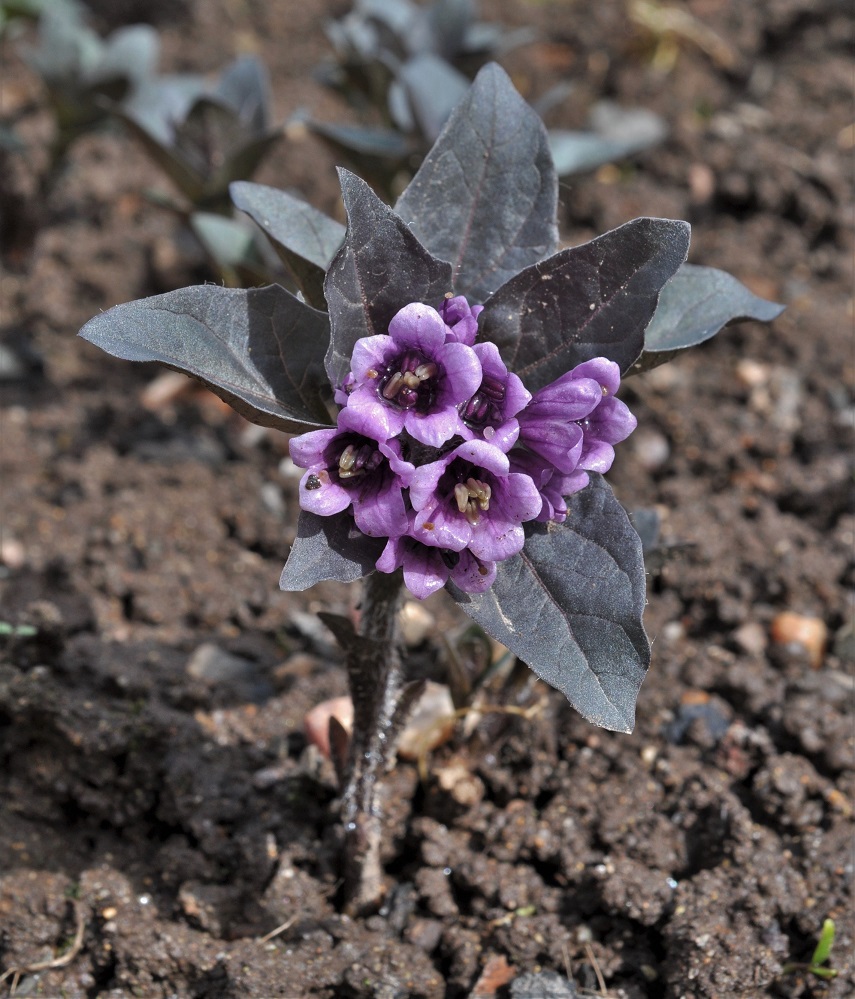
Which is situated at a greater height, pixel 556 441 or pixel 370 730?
pixel 556 441

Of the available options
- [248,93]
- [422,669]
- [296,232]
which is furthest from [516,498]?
[248,93]

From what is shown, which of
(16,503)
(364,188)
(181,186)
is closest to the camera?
(364,188)

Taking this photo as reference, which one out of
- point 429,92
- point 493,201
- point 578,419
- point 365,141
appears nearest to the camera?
point 578,419

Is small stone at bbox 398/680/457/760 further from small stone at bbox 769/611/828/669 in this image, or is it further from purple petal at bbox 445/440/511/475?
purple petal at bbox 445/440/511/475

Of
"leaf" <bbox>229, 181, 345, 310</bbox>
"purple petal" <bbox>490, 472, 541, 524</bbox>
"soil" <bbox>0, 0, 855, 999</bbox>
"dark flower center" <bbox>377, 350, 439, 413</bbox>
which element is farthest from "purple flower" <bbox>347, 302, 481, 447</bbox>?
"soil" <bbox>0, 0, 855, 999</bbox>

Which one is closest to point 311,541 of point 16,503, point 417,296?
point 417,296

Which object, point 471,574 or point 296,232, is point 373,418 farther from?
point 296,232

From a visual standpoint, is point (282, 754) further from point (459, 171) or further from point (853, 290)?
point (853, 290)
